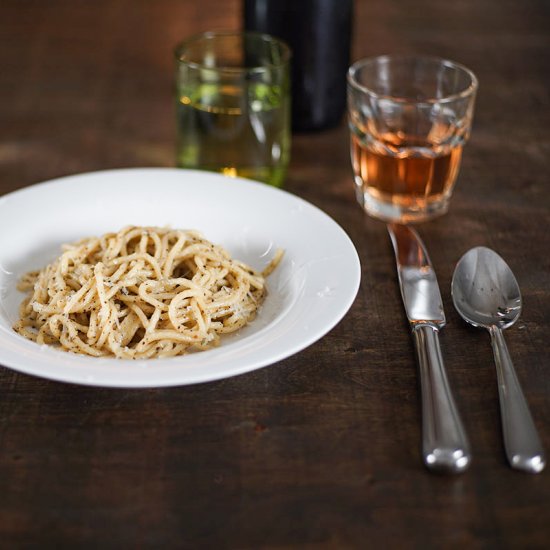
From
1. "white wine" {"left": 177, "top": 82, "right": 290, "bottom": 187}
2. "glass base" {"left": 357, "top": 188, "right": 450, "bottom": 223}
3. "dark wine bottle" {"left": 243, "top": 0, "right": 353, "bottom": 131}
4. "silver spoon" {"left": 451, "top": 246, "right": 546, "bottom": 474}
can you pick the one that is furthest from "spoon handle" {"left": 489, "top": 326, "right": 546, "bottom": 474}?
"dark wine bottle" {"left": 243, "top": 0, "right": 353, "bottom": 131}

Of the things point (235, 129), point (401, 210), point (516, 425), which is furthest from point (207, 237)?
point (516, 425)

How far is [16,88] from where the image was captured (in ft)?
6.38

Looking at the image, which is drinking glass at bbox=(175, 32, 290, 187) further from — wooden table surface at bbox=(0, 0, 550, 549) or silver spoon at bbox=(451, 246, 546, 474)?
silver spoon at bbox=(451, 246, 546, 474)

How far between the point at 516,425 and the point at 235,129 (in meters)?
0.77

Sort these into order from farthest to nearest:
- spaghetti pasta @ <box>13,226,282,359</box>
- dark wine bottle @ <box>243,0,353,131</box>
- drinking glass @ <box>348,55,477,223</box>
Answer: dark wine bottle @ <box>243,0,353,131</box> → drinking glass @ <box>348,55,477,223</box> → spaghetti pasta @ <box>13,226,282,359</box>

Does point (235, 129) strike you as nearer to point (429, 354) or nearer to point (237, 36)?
point (237, 36)

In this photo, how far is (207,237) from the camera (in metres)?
1.37

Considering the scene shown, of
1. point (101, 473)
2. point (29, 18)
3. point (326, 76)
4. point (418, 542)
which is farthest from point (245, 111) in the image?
point (29, 18)

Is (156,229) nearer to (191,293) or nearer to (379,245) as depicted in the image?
(191,293)

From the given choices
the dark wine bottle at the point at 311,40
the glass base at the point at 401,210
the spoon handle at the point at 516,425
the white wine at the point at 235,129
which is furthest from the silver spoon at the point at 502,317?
the dark wine bottle at the point at 311,40

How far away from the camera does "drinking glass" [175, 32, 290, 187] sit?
148 cm

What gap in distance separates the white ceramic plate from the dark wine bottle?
409 millimetres

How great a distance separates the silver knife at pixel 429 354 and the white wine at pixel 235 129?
0.27 meters

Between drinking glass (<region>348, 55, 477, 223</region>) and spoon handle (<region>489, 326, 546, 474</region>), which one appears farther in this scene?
drinking glass (<region>348, 55, 477, 223</region>)
